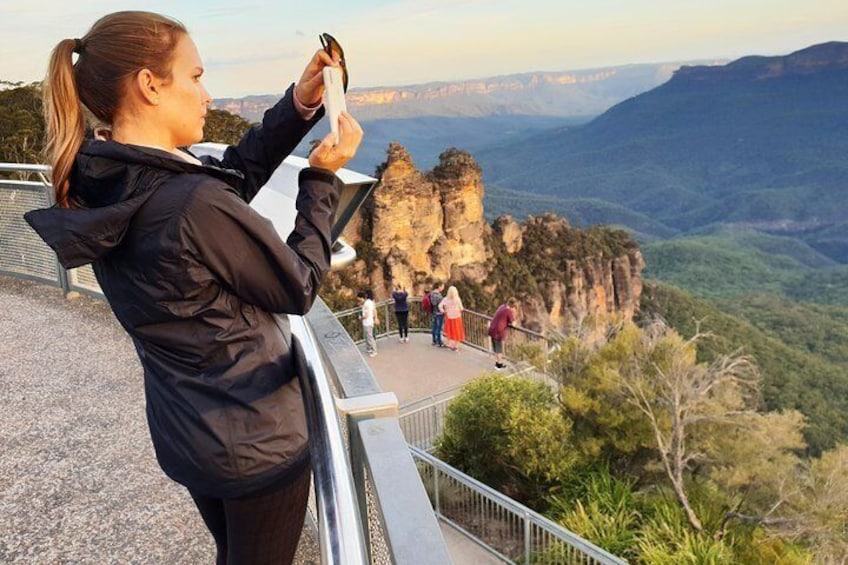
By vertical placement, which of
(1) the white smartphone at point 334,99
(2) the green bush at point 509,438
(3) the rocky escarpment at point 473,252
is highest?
(1) the white smartphone at point 334,99

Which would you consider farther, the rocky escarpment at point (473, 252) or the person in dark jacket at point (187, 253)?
the rocky escarpment at point (473, 252)

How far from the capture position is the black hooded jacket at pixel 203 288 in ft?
3.98

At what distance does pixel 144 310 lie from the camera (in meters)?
1.31

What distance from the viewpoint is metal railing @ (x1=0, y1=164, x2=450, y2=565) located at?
1.14 meters

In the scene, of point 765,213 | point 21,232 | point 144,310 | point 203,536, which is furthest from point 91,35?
point 765,213

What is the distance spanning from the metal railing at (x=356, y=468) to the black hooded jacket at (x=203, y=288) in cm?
9

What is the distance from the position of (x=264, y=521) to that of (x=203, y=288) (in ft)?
1.79

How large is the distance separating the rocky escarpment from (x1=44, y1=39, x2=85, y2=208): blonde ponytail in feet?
118

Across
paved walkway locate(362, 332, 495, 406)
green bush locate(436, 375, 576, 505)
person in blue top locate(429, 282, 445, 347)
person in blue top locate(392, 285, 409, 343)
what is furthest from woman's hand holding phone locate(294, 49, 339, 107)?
person in blue top locate(429, 282, 445, 347)

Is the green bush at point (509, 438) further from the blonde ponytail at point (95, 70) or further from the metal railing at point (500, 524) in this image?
the blonde ponytail at point (95, 70)

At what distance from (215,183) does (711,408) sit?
53.8 feet

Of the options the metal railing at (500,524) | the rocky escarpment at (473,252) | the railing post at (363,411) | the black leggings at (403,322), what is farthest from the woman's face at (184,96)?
the rocky escarpment at (473,252)

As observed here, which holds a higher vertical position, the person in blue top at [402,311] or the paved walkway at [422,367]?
the person in blue top at [402,311]

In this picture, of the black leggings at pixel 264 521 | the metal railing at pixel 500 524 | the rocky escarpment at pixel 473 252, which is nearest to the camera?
the black leggings at pixel 264 521
